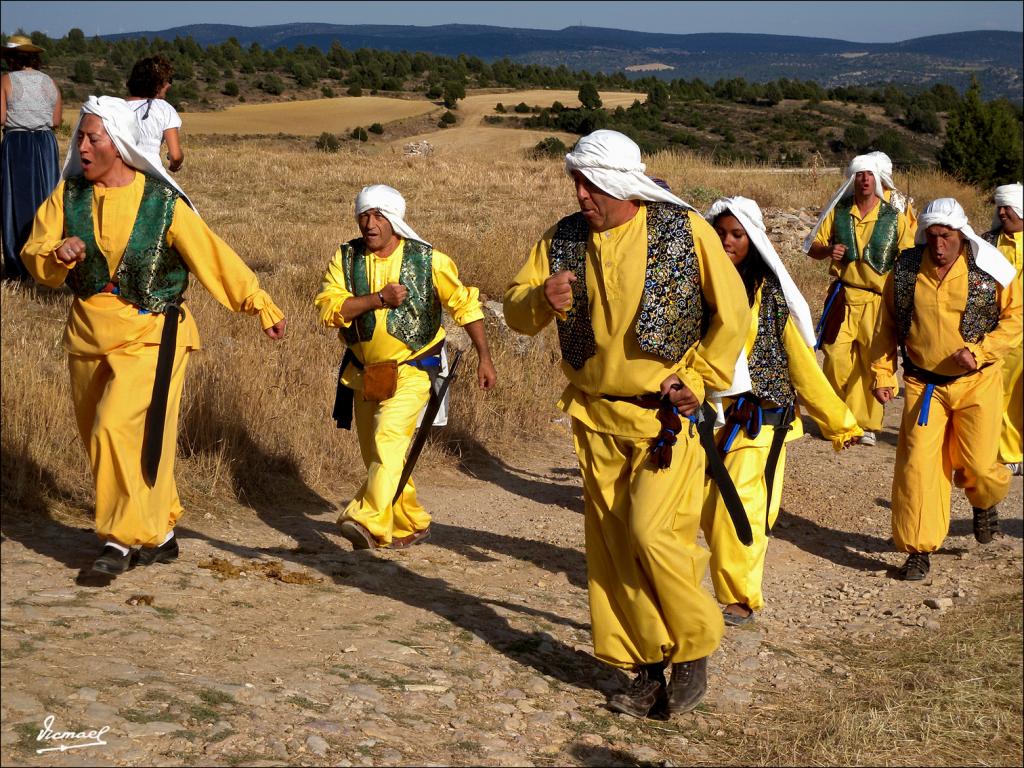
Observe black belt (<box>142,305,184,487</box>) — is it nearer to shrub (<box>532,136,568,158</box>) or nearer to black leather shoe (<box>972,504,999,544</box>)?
black leather shoe (<box>972,504,999,544</box>)

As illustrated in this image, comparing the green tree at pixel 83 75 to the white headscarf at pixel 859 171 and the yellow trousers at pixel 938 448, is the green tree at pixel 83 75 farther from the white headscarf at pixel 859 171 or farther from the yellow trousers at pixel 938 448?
the yellow trousers at pixel 938 448

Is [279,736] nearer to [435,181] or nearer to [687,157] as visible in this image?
[435,181]

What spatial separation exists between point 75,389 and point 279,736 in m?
2.10

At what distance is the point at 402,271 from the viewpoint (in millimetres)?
Answer: 6730

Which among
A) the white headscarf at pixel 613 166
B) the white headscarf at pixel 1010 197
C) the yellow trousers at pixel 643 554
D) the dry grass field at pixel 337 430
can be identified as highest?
the white headscarf at pixel 613 166

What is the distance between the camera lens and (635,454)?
4.80m

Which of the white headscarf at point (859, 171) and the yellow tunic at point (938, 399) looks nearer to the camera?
the yellow tunic at point (938, 399)

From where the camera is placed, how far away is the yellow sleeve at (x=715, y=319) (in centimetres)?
471

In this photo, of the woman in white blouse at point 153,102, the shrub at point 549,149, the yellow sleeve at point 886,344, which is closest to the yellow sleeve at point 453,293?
the yellow sleeve at point 886,344

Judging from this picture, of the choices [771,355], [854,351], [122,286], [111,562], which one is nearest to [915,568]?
[771,355]

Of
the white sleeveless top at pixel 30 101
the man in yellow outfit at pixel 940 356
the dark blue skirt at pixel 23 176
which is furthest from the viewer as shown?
the dark blue skirt at pixel 23 176

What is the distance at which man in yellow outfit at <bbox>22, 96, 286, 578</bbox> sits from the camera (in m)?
5.47

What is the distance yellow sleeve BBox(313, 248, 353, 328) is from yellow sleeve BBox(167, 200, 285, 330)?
0.72 m

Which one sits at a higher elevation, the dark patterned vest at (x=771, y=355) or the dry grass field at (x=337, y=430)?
the dark patterned vest at (x=771, y=355)
